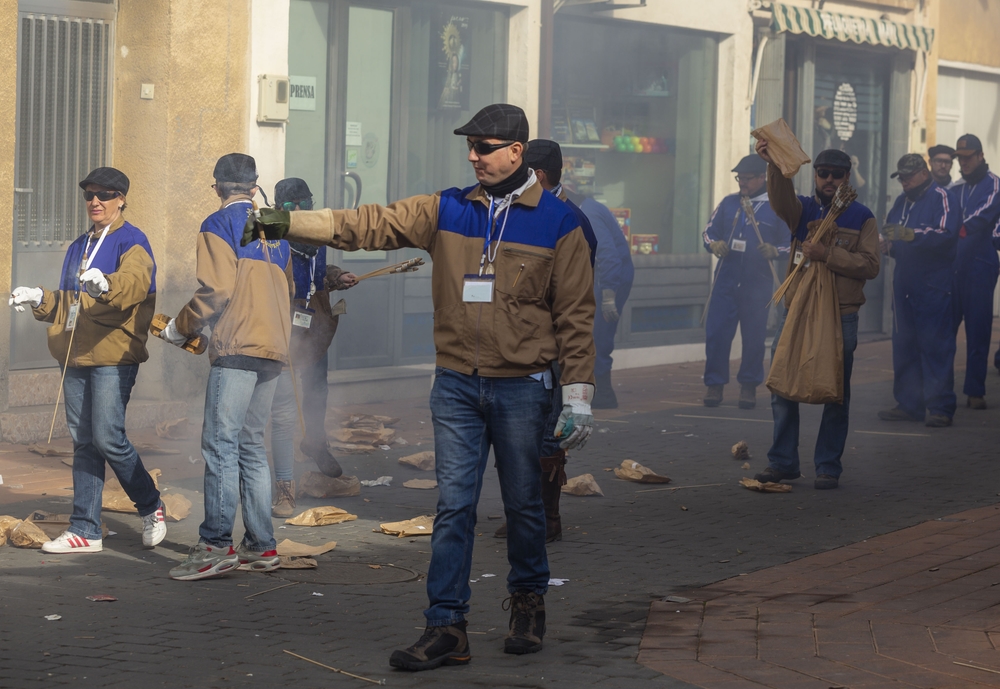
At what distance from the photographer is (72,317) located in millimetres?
6645

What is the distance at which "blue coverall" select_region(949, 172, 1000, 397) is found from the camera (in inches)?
479

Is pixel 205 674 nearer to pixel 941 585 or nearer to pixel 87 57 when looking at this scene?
pixel 941 585

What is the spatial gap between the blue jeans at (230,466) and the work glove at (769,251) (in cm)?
654

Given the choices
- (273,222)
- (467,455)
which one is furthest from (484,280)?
(273,222)

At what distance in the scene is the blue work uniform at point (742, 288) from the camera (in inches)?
481

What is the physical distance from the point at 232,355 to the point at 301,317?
163 cm

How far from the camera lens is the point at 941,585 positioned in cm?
609

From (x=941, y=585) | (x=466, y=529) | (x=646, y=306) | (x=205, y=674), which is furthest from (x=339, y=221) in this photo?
(x=646, y=306)

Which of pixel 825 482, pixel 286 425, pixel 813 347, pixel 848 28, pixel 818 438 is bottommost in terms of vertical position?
pixel 825 482

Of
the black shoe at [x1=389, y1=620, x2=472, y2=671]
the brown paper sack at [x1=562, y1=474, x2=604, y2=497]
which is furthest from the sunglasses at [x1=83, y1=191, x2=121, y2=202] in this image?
the brown paper sack at [x1=562, y1=474, x2=604, y2=497]

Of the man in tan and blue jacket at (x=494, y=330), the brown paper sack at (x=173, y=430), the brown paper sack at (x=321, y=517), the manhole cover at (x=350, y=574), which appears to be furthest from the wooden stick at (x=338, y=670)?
the brown paper sack at (x=173, y=430)

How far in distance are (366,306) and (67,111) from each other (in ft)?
10.4

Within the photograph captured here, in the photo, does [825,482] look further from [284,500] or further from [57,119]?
[57,119]

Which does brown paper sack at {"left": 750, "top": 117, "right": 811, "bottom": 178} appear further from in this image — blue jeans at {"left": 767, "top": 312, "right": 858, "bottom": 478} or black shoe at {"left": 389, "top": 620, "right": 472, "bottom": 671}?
black shoe at {"left": 389, "top": 620, "right": 472, "bottom": 671}
